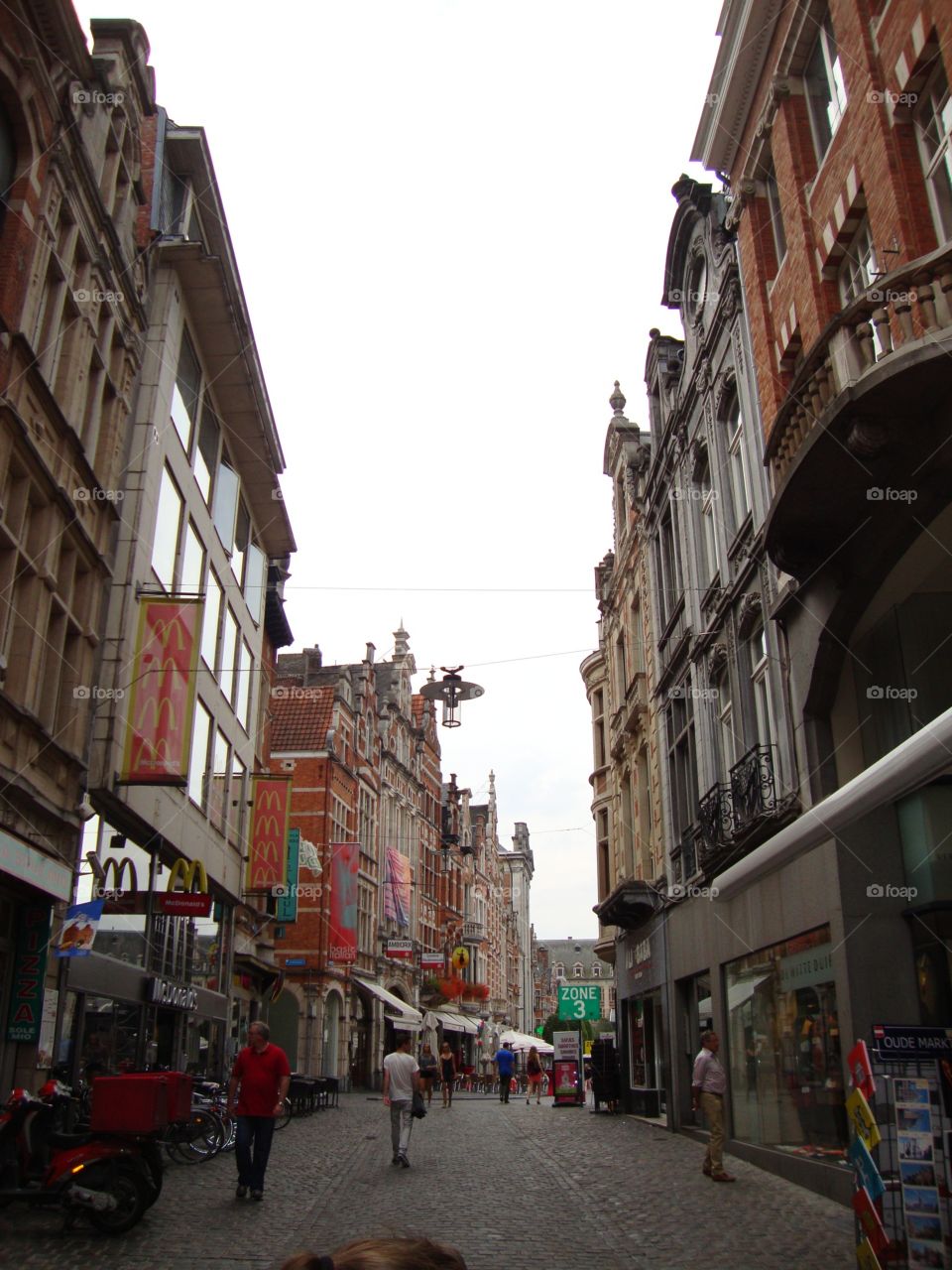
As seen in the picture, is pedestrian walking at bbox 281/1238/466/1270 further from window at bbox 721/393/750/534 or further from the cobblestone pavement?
window at bbox 721/393/750/534

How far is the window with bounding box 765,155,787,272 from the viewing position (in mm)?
15406

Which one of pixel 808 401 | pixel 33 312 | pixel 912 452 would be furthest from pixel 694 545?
pixel 33 312

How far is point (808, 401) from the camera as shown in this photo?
11367mm

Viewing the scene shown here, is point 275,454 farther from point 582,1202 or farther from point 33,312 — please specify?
point 582,1202

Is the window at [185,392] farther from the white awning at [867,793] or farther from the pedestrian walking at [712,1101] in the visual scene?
the pedestrian walking at [712,1101]

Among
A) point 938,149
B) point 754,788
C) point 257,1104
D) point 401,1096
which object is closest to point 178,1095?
point 257,1104

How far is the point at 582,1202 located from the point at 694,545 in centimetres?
1188

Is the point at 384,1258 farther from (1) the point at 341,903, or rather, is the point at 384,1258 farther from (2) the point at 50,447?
(1) the point at 341,903

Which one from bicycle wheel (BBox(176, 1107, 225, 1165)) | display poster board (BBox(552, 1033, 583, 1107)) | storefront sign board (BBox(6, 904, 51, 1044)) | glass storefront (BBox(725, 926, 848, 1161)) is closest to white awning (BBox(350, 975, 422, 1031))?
display poster board (BBox(552, 1033, 583, 1107))

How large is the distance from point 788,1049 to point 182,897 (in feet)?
32.9

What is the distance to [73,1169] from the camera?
8898 mm

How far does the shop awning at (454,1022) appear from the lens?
186 ft

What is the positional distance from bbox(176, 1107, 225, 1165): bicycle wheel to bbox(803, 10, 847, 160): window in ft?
46.8

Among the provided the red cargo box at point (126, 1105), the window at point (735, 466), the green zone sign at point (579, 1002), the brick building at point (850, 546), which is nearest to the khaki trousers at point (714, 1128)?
the brick building at point (850, 546)
